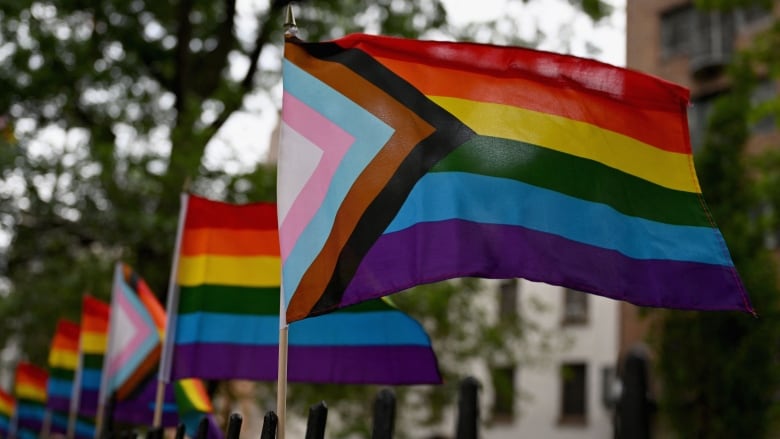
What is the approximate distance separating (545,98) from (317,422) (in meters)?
1.95

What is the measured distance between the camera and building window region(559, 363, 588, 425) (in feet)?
105

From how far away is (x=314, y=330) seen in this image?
6793 mm

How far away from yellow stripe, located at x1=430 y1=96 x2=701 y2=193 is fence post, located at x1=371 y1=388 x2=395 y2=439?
1703mm

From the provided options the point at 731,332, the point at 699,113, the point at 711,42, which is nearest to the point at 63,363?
the point at 731,332

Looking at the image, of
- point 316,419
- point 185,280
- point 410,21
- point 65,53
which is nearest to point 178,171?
point 65,53

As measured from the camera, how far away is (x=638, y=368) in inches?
80.1

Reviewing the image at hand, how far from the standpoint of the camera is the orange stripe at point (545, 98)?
4.88 metres

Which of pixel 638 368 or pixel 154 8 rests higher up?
pixel 154 8

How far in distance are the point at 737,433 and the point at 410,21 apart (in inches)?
348

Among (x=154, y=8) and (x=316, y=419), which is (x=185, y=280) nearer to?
(x=316, y=419)

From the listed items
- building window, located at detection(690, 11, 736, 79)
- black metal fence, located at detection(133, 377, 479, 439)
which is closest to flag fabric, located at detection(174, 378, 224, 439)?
black metal fence, located at detection(133, 377, 479, 439)

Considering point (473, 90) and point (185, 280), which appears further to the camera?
point (185, 280)

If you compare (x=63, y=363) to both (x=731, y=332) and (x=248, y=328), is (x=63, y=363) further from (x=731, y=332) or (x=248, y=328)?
(x=731, y=332)

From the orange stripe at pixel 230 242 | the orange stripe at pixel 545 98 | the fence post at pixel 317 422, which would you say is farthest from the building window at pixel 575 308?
the fence post at pixel 317 422
